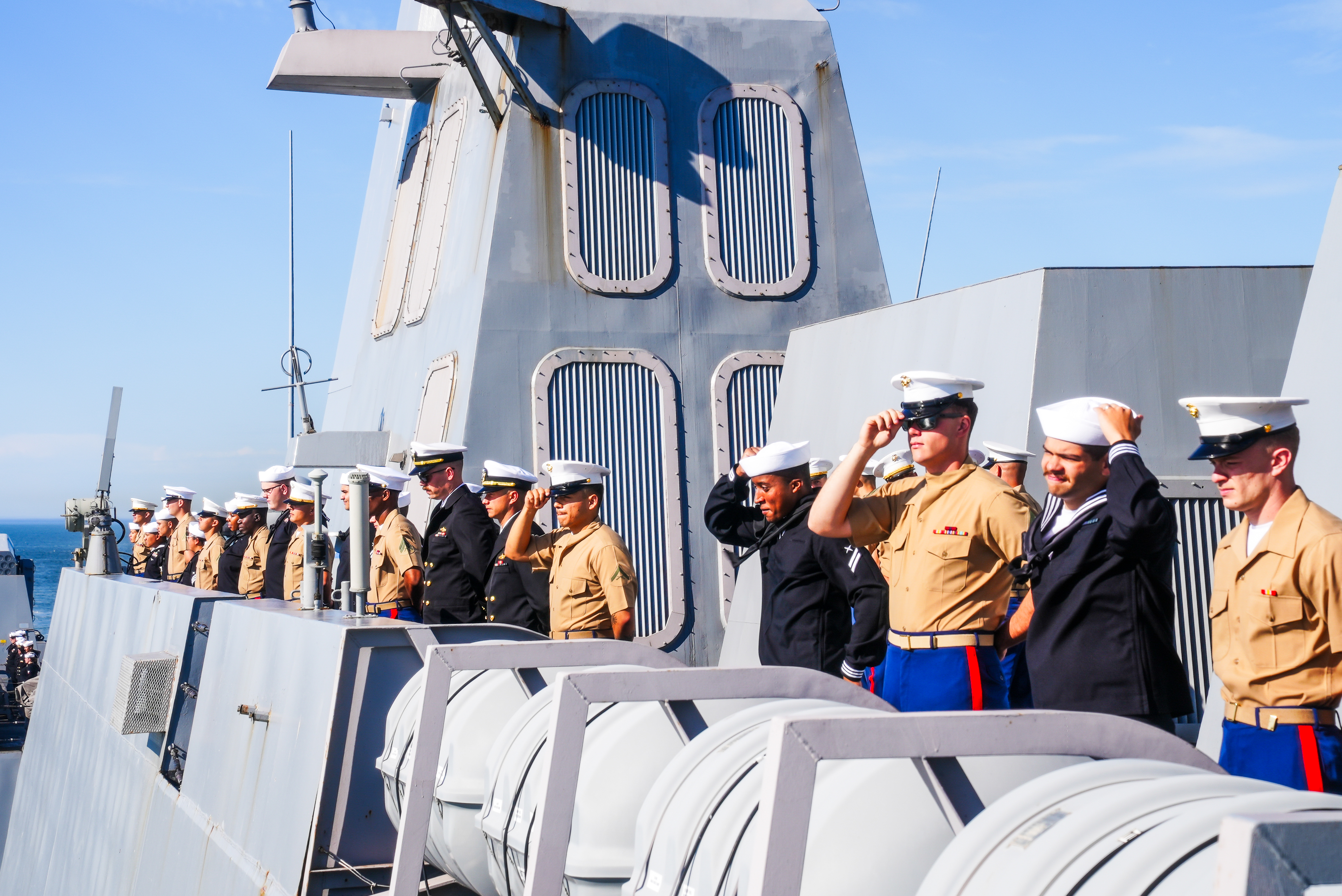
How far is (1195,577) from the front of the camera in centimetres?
457

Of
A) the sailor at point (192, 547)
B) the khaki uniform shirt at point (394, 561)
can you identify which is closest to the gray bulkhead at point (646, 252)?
the khaki uniform shirt at point (394, 561)

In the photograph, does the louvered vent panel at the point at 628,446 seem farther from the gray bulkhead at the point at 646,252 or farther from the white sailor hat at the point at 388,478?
the white sailor hat at the point at 388,478

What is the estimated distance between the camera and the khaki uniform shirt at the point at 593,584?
4.95 meters

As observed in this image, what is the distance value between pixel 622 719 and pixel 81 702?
6815 mm

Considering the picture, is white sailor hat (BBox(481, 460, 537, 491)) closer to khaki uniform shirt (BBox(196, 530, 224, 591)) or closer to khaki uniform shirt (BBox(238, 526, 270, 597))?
khaki uniform shirt (BBox(238, 526, 270, 597))

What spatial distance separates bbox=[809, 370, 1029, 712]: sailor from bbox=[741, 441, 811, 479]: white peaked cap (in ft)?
2.03

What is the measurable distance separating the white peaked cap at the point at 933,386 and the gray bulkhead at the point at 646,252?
3779mm

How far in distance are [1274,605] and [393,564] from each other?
4.40 meters

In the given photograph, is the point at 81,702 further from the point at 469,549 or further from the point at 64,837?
the point at 469,549

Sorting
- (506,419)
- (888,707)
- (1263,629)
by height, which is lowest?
(888,707)

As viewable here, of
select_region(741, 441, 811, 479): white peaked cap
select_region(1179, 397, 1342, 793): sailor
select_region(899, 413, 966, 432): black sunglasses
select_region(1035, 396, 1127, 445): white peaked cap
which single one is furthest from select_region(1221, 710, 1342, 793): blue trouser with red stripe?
select_region(741, 441, 811, 479): white peaked cap

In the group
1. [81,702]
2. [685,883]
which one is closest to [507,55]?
[81,702]

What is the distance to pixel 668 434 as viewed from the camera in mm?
7266

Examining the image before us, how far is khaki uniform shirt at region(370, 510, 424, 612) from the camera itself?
20.1 feet
